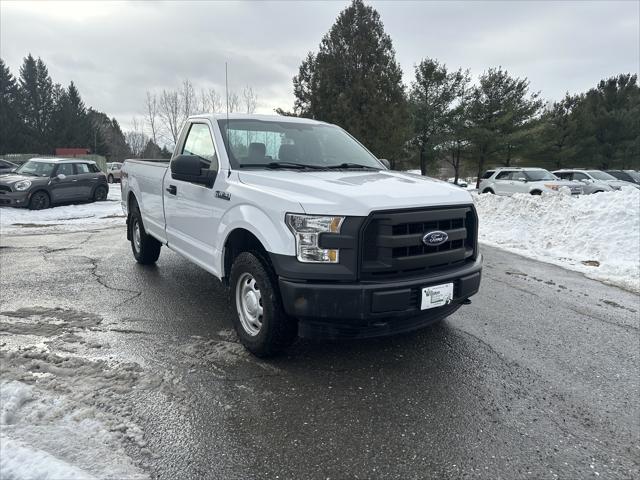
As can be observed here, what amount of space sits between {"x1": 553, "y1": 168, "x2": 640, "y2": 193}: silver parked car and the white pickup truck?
18.8 meters

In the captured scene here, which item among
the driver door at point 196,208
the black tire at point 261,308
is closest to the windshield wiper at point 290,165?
the driver door at point 196,208

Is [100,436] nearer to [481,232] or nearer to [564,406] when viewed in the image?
[564,406]

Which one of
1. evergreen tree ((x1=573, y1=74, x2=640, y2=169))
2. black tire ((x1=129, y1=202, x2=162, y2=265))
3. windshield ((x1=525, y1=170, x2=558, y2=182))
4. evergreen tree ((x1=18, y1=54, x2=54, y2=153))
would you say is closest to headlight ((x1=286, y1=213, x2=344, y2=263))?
black tire ((x1=129, y1=202, x2=162, y2=265))

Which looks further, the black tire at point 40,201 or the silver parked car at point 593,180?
the silver parked car at point 593,180

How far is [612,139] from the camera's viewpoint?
36.8 m

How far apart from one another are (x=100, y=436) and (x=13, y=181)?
44.7ft

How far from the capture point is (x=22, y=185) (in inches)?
508

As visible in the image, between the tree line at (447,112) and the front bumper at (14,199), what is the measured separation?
13.4 meters

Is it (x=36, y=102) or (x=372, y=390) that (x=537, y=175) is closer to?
(x=372, y=390)

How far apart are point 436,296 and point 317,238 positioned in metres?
1.02

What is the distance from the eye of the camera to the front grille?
2.99m

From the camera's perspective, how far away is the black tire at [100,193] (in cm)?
1566

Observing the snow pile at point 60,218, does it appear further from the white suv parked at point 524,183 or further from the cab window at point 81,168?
the white suv parked at point 524,183

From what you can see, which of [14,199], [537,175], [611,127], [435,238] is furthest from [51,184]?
[611,127]
